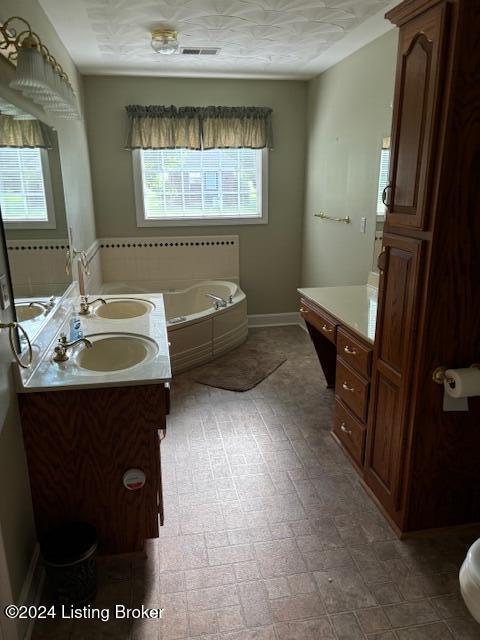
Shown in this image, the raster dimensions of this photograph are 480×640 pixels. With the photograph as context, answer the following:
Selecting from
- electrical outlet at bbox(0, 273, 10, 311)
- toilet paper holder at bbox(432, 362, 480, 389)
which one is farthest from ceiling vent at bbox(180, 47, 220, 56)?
toilet paper holder at bbox(432, 362, 480, 389)

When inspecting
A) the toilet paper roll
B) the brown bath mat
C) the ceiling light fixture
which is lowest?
the brown bath mat

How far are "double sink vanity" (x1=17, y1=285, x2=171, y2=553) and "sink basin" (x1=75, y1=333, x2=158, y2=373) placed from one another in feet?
0.48

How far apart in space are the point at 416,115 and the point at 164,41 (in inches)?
84.0

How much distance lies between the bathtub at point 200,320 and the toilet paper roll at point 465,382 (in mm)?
2486

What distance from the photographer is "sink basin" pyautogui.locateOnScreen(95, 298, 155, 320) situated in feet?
9.73

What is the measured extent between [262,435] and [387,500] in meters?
0.98

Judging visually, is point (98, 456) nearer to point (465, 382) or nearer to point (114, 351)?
point (114, 351)

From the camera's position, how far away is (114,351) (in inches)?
93.5

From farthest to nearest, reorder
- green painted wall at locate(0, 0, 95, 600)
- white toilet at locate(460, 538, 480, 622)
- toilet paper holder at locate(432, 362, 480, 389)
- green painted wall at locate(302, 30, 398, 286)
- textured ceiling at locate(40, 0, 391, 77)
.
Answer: green painted wall at locate(302, 30, 398, 286) → textured ceiling at locate(40, 0, 391, 77) → toilet paper holder at locate(432, 362, 480, 389) → green painted wall at locate(0, 0, 95, 600) → white toilet at locate(460, 538, 480, 622)

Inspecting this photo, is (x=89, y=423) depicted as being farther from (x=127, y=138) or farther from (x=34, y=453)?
(x=127, y=138)

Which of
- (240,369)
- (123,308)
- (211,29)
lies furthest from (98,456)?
(211,29)

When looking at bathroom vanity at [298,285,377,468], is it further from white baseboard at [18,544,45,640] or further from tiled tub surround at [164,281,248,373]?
white baseboard at [18,544,45,640]

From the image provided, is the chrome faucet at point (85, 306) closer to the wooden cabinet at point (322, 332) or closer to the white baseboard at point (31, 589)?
the white baseboard at point (31, 589)

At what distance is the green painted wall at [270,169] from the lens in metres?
4.46
